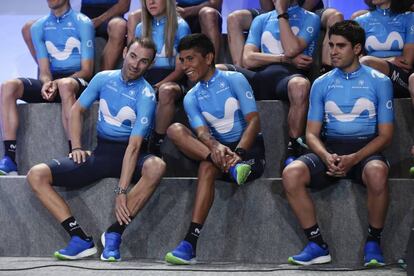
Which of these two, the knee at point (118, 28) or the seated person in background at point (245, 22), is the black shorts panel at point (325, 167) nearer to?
the seated person in background at point (245, 22)

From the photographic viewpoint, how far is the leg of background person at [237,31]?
4406 mm

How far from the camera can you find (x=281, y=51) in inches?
167

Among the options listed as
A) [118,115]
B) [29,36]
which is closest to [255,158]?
[118,115]

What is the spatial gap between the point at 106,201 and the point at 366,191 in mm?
1270

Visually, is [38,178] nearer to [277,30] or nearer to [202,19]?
[202,19]

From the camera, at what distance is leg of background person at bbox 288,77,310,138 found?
3.84 meters

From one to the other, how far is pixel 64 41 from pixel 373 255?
2215 mm

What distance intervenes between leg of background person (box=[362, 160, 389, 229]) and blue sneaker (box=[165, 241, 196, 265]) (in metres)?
0.84

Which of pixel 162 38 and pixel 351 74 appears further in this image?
pixel 162 38

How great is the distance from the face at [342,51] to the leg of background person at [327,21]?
0.63 meters

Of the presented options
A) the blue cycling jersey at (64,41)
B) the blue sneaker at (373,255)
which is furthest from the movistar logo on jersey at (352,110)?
the blue cycling jersey at (64,41)

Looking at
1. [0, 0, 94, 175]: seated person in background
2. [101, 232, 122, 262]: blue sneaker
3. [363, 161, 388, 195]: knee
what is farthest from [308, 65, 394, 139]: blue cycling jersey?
[0, 0, 94, 175]: seated person in background

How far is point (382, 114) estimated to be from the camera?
3514 mm

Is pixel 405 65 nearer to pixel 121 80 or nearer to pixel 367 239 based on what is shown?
pixel 367 239
